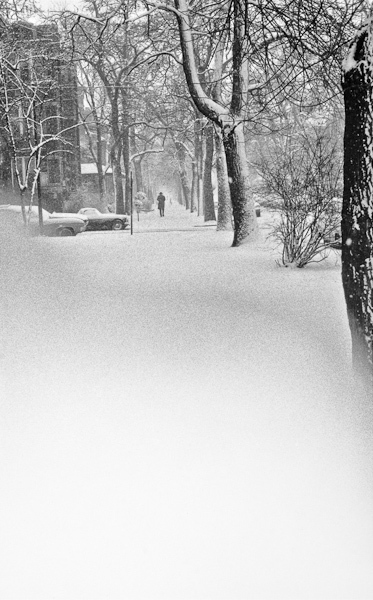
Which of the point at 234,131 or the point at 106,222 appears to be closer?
the point at 234,131

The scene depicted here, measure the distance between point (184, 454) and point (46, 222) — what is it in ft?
75.8

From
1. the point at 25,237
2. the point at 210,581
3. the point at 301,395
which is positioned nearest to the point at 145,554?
the point at 210,581

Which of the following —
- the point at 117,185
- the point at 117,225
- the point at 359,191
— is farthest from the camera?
the point at 117,185

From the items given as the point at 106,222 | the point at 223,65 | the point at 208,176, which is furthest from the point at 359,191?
the point at 106,222

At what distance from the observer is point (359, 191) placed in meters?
6.03

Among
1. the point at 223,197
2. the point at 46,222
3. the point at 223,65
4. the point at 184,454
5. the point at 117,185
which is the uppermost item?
the point at 223,65

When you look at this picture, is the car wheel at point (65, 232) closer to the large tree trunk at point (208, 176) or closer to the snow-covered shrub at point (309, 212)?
the large tree trunk at point (208, 176)

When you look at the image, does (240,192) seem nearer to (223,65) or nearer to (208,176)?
(223,65)

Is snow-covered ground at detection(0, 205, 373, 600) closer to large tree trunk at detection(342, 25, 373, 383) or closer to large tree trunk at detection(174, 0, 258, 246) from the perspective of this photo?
large tree trunk at detection(342, 25, 373, 383)

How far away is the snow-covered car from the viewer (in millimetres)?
26219

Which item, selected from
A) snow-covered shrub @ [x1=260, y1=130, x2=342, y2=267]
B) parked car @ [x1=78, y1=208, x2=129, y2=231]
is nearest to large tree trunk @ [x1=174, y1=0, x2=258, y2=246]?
snow-covered shrub @ [x1=260, y1=130, x2=342, y2=267]

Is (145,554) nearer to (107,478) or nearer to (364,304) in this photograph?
(107,478)

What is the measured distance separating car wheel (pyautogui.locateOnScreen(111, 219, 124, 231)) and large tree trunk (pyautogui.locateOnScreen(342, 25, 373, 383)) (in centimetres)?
2770

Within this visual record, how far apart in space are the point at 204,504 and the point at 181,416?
1433mm
